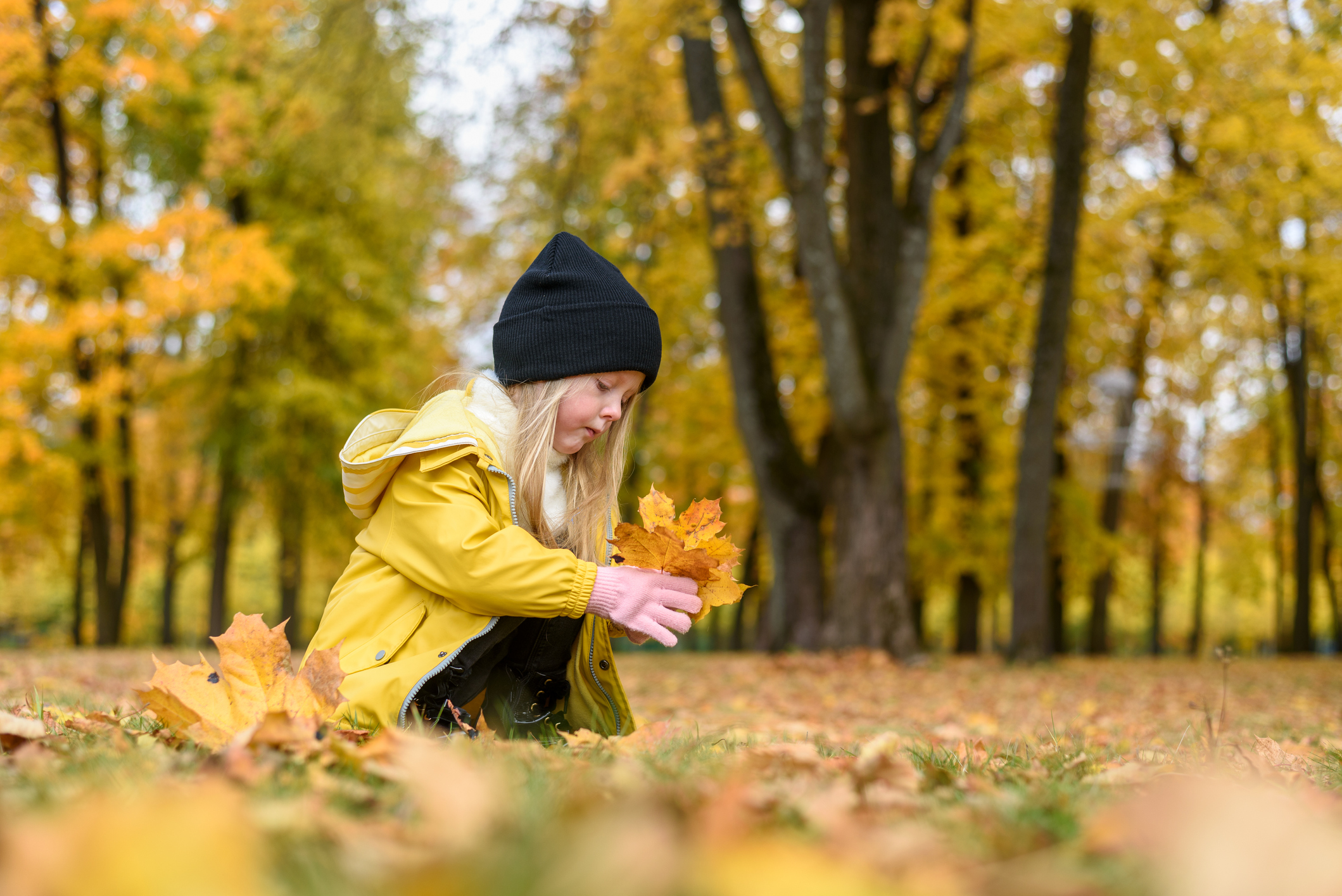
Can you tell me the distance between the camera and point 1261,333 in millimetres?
18266

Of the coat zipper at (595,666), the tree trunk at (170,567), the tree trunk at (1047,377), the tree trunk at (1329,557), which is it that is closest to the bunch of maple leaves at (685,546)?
the coat zipper at (595,666)

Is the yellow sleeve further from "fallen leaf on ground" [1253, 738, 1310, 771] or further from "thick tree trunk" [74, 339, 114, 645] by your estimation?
"thick tree trunk" [74, 339, 114, 645]

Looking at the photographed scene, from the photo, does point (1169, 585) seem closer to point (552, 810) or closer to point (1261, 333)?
point (1261, 333)

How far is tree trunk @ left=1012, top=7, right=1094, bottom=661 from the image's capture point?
975 cm

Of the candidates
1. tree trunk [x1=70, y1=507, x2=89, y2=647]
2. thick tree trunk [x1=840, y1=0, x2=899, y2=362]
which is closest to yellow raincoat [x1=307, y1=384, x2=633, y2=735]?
thick tree trunk [x1=840, y1=0, x2=899, y2=362]

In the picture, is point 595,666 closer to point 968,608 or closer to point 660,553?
point 660,553

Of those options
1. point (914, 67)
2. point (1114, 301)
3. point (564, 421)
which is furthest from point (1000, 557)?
point (564, 421)

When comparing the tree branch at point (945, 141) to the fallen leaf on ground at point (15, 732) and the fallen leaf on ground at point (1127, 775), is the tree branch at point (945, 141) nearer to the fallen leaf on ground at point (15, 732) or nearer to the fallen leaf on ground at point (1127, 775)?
the fallen leaf on ground at point (1127, 775)

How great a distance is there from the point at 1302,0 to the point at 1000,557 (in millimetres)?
8821

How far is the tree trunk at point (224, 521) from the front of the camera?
15.4 m

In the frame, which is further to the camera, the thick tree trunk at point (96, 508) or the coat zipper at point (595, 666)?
the thick tree trunk at point (96, 508)

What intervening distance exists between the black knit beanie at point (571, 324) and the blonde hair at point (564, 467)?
55mm

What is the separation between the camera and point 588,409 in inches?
113

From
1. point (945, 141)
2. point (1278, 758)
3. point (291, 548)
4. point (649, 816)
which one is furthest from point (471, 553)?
point (291, 548)
